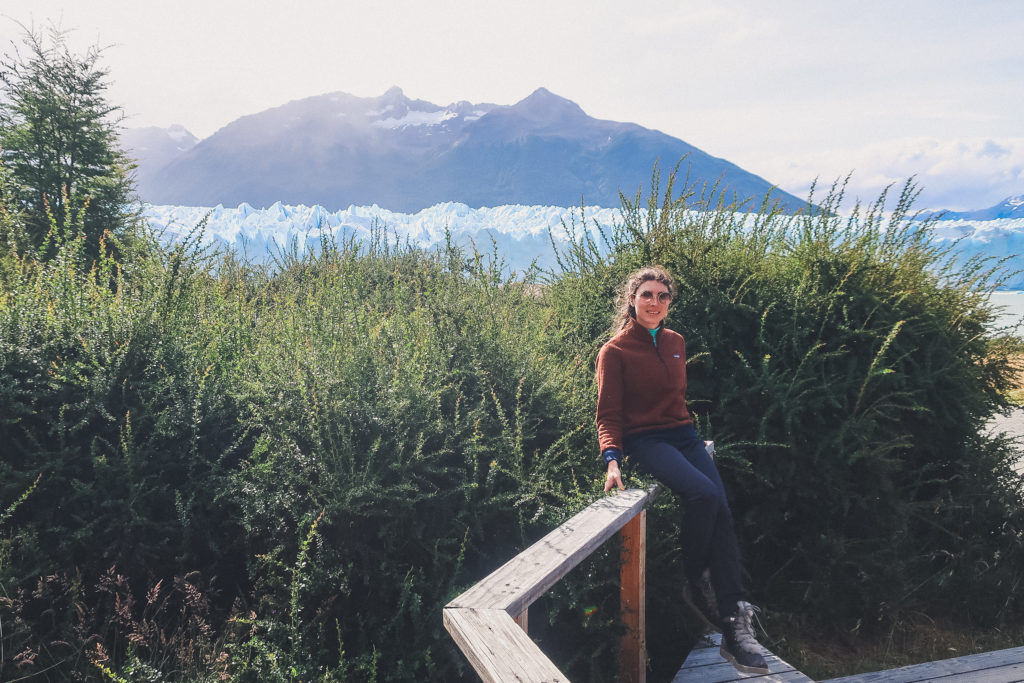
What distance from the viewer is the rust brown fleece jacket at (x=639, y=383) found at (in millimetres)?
3410

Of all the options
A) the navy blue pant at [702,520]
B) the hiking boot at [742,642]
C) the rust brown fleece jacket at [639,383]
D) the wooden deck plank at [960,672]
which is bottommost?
the wooden deck plank at [960,672]

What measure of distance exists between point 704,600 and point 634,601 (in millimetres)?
717

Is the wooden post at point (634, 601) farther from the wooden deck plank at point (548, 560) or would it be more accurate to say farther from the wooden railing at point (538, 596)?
the wooden deck plank at point (548, 560)

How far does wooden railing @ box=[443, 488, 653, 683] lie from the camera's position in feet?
5.13

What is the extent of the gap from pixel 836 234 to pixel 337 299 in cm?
403

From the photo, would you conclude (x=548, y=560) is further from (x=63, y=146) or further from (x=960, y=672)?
(x=63, y=146)

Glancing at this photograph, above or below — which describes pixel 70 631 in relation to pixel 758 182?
below

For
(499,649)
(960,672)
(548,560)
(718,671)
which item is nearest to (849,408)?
(960,672)

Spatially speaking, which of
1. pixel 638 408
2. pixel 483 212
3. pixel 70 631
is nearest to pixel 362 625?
pixel 70 631

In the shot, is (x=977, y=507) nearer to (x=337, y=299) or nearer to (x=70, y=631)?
(x=337, y=299)

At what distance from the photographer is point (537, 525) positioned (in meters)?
3.31

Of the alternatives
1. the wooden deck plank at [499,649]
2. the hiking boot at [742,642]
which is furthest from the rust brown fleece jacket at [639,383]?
the wooden deck plank at [499,649]

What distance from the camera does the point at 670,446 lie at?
11.0ft

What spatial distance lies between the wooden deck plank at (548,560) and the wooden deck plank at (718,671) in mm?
901
